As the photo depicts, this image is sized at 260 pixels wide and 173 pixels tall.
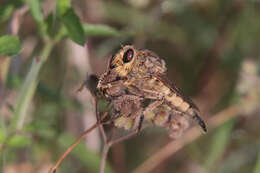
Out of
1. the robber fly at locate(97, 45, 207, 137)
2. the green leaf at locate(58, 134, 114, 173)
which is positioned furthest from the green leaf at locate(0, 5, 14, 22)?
the green leaf at locate(58, 134, 114, 173)

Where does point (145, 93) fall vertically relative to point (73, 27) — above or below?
below

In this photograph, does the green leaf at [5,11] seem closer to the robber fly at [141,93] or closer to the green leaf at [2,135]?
the green leaf at [2,135]

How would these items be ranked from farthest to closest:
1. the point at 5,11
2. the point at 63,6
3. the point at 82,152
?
the point at 82,152, the point at 5,11, the point at 63,6

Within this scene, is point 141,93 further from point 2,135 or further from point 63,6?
point 2,135

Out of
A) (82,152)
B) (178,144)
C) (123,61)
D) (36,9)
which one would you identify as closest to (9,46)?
(36,9)

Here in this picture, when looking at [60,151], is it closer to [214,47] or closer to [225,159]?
[225,159]

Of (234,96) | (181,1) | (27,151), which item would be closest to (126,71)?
(27,151)

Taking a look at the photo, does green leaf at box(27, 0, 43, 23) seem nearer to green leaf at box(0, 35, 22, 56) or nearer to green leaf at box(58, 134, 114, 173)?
green leaf at box(0, 35, 22, 56)
